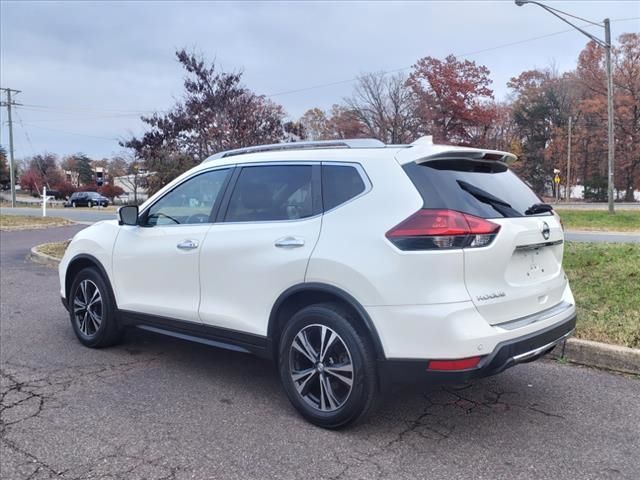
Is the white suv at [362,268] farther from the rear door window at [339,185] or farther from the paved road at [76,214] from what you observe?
the paved road at [76,214]

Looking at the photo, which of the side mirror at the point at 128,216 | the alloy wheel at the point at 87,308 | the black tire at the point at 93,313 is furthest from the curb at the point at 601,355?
the alloy wheel at the point at 87,308

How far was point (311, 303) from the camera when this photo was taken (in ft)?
12.0

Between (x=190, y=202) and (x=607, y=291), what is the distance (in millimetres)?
4714

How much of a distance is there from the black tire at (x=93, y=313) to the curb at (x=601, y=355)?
158 inches

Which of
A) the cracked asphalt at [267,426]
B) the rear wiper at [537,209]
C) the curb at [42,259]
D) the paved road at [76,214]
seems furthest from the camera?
the paved road at [76,214]

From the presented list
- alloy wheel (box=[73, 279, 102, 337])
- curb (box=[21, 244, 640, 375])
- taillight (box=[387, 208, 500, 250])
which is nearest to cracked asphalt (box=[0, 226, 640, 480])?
curb (box=[21, 244, 640, 375])

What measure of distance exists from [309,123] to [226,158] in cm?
5606

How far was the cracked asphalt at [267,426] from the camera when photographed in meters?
3.09

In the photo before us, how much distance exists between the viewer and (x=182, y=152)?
14.7 metres

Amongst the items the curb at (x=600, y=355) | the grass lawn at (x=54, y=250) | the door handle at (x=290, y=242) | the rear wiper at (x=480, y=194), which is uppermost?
the rear wiper at (x=480, y=194)

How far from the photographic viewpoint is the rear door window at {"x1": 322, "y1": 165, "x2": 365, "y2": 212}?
11.7 feet

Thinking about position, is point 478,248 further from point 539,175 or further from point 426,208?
point 539,175

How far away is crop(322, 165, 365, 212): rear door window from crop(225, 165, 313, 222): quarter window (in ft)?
0.42

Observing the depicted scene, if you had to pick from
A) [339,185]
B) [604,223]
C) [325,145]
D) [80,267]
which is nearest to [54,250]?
[80,267]
